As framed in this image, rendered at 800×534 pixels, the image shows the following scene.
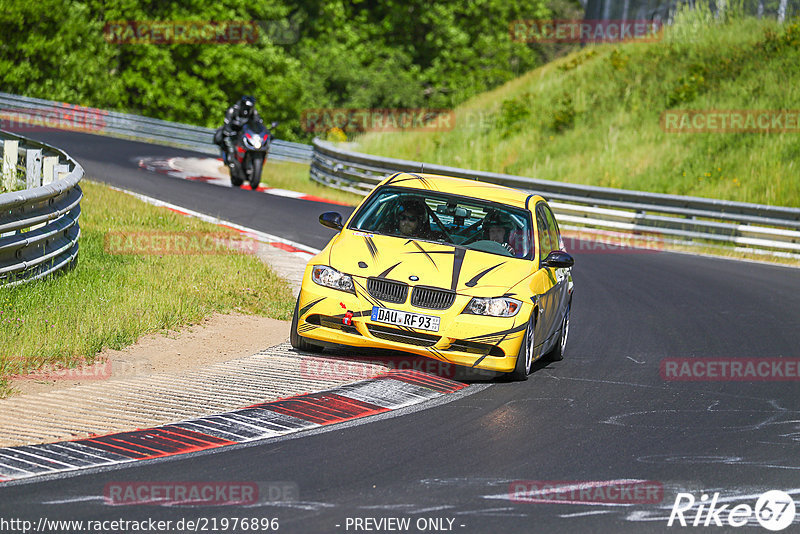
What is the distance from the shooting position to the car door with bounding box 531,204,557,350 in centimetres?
955

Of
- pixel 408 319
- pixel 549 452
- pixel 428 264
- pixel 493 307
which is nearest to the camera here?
pixel 549 452

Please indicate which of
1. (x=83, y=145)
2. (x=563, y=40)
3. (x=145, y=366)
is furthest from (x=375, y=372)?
(x=563, y=40)

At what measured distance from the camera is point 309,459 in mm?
6562

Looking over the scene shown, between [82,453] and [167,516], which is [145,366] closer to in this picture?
[82,453]

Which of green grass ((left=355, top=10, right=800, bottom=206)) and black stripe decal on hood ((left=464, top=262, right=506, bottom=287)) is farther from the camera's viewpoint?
green grass ((left=355, top=10, right=800, bottom=206))

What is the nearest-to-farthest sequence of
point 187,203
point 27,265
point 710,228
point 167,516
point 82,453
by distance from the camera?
point 167,516
point 82,453
point 27,265
point 187,203
point 710,228

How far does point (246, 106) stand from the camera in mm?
24344

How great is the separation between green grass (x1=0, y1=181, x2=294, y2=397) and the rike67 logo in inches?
Result: 175

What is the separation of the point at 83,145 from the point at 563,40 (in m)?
35.1
